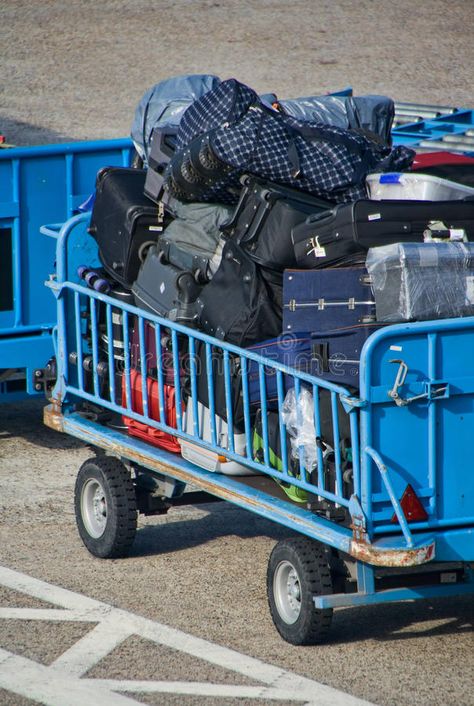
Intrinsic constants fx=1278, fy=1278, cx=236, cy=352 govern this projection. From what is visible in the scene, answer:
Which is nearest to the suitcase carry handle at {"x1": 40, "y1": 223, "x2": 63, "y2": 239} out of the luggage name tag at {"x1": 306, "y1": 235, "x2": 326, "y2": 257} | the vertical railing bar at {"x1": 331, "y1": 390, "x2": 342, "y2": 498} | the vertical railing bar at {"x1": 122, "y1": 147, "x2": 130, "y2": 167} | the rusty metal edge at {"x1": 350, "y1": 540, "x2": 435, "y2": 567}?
the vertical railing bar at {"x1": 122, "y1": 147, "x2": 130, "y2": 167}

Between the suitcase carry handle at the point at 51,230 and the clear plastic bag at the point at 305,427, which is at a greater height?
the suitcase carry handle at the point at 51,230

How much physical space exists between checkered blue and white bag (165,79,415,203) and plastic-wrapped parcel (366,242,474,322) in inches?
40.0

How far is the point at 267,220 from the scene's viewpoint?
19.1 feet

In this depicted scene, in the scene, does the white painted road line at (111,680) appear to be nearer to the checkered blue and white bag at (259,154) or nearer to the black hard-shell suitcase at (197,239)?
the black hard-shell suitcase at (197,239)

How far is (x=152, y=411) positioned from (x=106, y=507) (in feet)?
2.02

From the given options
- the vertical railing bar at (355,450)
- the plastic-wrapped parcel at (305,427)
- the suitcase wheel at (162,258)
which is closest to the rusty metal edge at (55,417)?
the suitcase wheel at (162,258)

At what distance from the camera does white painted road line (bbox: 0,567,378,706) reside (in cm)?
499

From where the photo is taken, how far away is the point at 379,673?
5.17 metres

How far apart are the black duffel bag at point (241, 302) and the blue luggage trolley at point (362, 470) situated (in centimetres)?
12

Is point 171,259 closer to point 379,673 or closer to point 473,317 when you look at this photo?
point 473,317

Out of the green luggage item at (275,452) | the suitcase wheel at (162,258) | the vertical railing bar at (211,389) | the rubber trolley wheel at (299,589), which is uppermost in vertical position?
the suitcase wheel at (162,258)

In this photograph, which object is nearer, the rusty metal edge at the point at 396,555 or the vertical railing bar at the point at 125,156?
the rusty metal edge at the point at 396,555

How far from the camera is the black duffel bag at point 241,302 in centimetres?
570

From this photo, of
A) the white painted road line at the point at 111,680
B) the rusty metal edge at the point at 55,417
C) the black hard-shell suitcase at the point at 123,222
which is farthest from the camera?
the rusty metal edge at the point at 55,417
